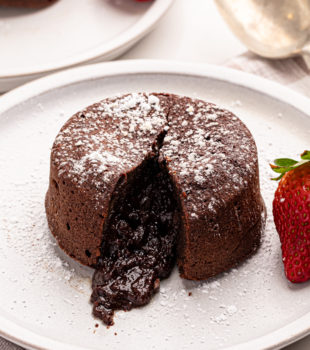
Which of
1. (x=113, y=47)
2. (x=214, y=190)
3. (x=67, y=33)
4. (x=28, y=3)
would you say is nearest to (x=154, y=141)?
(x=214, y=190)

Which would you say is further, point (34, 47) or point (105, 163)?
point (34, 47)

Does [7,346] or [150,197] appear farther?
[150,197]

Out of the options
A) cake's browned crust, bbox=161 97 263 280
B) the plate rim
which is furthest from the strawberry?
the plate rim

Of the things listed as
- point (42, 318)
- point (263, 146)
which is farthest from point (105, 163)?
point (263, 146)

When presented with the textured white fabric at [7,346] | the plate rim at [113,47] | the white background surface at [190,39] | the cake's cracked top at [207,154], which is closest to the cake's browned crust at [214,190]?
the cake's cracked top at [207,154]

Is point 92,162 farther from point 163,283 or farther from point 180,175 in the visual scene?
point 163,283

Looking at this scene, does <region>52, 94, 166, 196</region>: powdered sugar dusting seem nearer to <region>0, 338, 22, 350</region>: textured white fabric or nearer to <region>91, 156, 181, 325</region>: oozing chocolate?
<region>91, 156, 181, 325</region>: oozing chocolate

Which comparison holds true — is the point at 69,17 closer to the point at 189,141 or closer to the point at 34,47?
the point at 34,47
